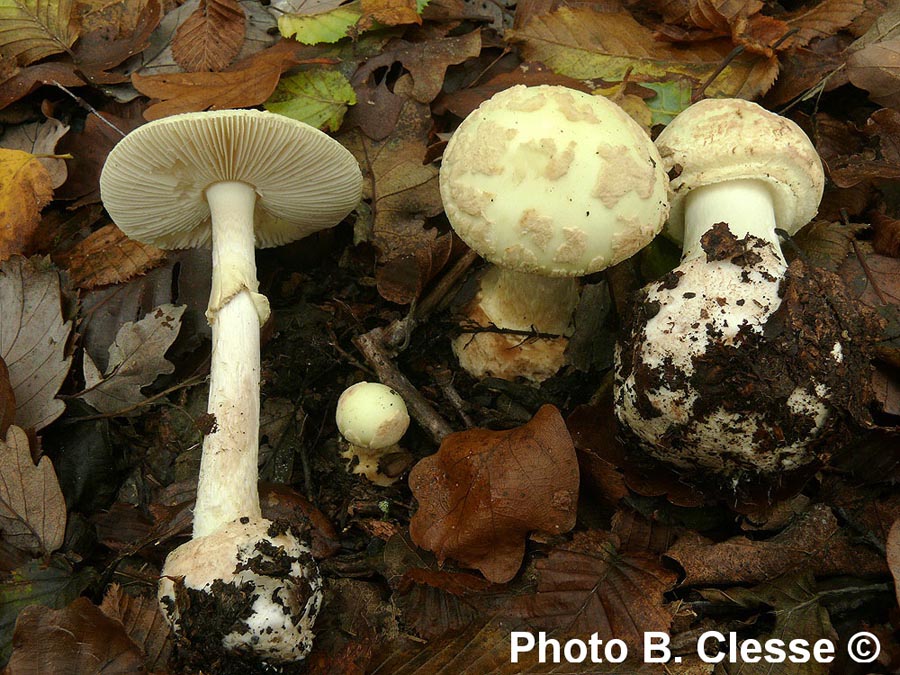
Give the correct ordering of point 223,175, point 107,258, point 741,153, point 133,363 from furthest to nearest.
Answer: point 107,258 → point 133,363 → point 223,175 → point 741,153

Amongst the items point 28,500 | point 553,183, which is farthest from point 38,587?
point 553,183

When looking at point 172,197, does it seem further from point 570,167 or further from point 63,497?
point 570,167

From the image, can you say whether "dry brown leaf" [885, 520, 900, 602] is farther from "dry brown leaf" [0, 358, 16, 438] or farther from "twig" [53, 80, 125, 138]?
"twig" [53, 80, 125, 138]

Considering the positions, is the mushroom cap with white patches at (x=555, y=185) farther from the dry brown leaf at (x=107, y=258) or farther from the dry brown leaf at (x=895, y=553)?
the dry brown leaf at (x=107, y=258)

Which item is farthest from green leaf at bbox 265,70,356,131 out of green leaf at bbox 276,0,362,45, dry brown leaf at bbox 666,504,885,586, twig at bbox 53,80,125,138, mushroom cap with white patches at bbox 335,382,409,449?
dry brown leaf at bbox 666,504,885,586

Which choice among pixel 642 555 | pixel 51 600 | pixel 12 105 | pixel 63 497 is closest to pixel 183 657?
pixel 51 600

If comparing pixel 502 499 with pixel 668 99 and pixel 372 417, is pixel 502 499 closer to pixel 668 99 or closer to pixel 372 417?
pixel 372 417
